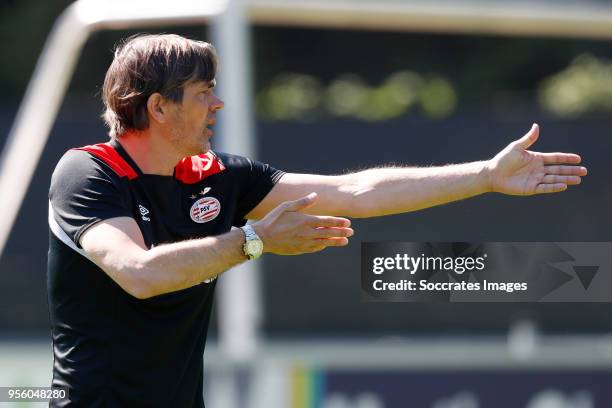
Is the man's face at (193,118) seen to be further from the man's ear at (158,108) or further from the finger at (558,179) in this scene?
the finger at (558,179)

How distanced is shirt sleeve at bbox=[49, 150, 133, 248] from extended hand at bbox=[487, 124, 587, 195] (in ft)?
4.58

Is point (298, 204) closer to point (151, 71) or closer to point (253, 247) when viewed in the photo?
point (253, 247)

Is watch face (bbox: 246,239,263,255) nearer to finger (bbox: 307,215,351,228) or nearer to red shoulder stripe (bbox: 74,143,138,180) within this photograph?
finger (bbox: 307,215,351,228)

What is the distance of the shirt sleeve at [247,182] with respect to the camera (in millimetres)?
4078

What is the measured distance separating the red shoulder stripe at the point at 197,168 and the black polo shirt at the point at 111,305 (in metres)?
0.09

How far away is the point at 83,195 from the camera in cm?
355

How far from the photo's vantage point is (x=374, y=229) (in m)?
14.8

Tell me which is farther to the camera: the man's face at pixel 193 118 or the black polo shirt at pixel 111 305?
the man's face at pixel 193 118

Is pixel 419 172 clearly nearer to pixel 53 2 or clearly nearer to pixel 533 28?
pixel 533 28

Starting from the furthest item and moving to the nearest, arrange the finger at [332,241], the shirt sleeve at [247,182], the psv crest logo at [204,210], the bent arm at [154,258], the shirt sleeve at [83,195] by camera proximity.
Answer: the shirt sleeve at [247,182] < the psv crest logo at [204,210] < the finger at [332,241] < the shirt sleeve at [83,195] < the bent arm at [154,258]

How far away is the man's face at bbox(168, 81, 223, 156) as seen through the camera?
3.81 m

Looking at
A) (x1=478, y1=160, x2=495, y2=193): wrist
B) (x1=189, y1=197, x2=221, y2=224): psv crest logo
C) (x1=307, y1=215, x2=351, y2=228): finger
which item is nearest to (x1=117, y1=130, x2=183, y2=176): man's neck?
(x1=189, y1=197, x2=221, y2=224): psv crest logo

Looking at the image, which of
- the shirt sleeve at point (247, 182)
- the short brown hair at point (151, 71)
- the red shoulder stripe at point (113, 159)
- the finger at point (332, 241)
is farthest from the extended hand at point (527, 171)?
the red shoulder stripe at point (113, 159)

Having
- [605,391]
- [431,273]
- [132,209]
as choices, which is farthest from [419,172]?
[605,391]
